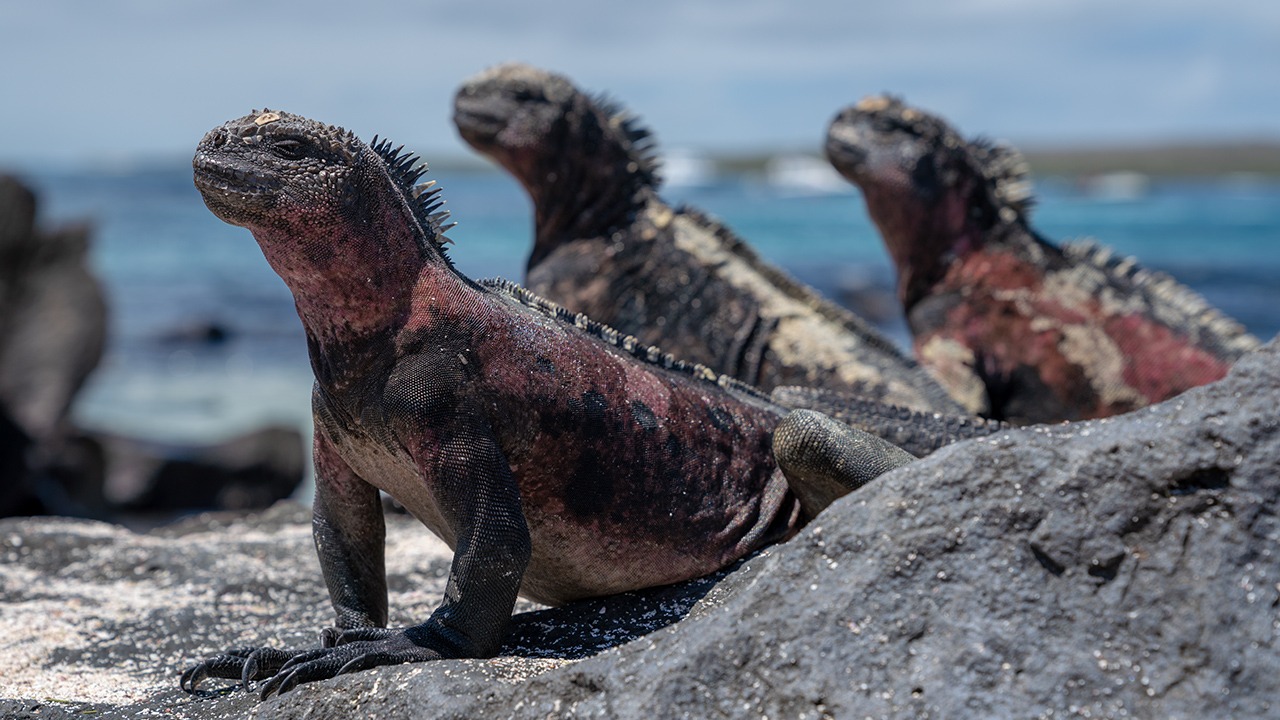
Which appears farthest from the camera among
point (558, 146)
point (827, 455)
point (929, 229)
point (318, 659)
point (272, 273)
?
point (272, 273)

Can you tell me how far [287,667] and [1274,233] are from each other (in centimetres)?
4265

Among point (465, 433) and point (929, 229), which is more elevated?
point (929, 229)

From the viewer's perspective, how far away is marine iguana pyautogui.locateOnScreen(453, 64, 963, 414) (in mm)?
5801

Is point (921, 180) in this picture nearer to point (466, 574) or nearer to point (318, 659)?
point (466, 574)

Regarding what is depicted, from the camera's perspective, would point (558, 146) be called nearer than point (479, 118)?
No

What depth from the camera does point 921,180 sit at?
666 cm

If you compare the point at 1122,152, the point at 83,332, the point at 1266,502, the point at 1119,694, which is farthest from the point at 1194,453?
the point at 1122,152

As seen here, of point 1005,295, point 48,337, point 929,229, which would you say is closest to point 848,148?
point 929,229

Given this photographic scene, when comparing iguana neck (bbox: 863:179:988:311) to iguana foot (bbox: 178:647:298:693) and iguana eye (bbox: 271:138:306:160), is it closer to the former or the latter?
iguana eye (bbox: 271:138:306:160)

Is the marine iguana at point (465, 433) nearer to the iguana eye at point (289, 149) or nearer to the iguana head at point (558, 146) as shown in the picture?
the iguana eye at point (289, 149)

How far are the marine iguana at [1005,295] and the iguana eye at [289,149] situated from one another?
422 cm

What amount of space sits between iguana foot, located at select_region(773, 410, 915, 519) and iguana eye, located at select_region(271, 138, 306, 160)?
1.35 meters

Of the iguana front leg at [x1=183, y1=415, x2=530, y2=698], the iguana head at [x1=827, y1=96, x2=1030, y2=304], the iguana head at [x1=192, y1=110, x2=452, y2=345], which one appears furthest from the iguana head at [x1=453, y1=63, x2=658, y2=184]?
the iguana front leg at [x1=183, y1=415, x2=530, y2=698]

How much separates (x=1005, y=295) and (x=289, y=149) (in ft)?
15.3
